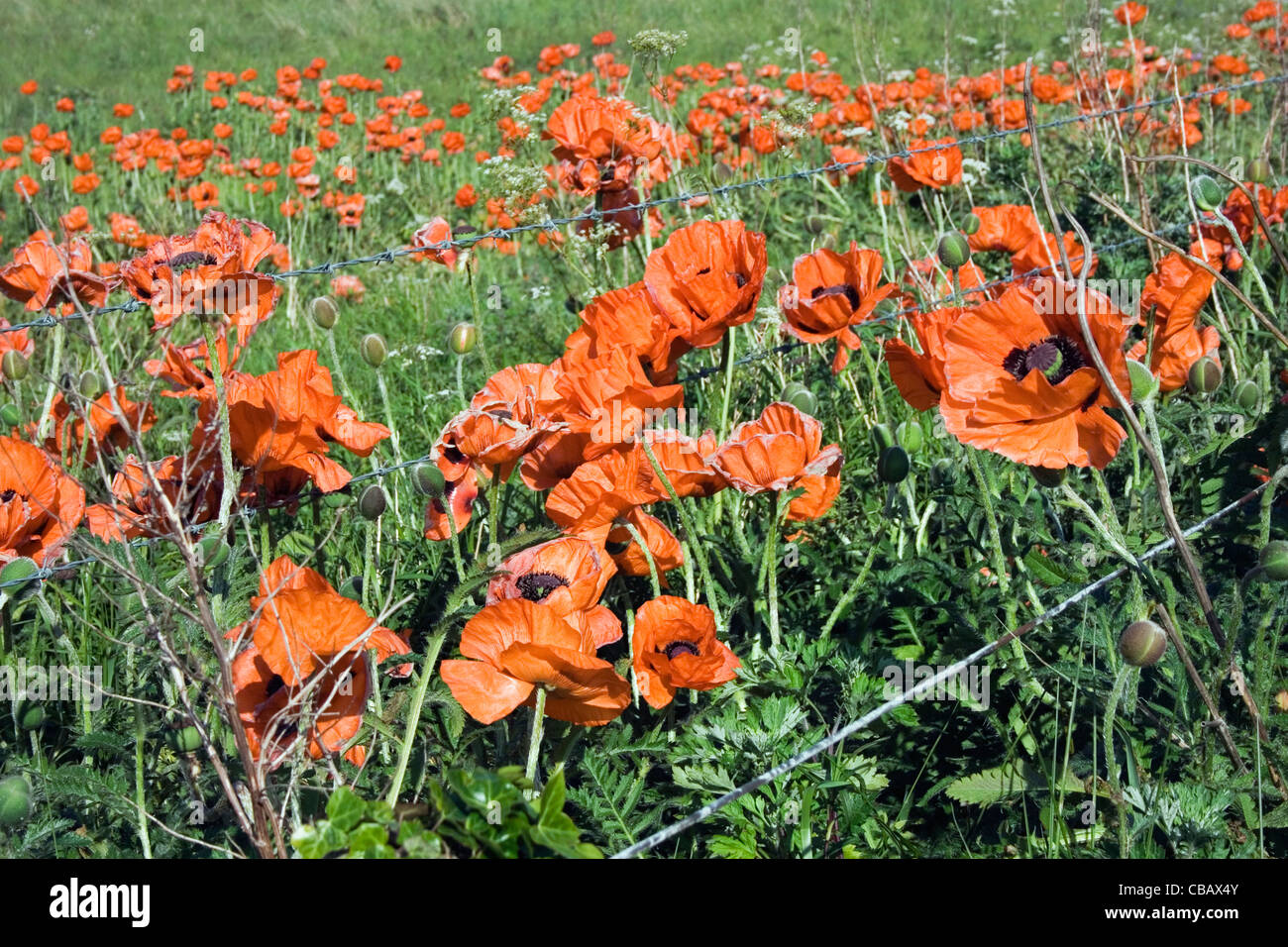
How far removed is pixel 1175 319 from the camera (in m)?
1.93

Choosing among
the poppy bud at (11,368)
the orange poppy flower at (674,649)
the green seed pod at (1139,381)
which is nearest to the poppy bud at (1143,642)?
the green seed pod at (1139,381)

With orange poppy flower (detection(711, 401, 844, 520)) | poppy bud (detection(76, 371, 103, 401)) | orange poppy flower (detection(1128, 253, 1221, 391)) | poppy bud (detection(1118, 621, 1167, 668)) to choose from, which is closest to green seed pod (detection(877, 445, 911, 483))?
orange poppy flower (detection(711, 401, 844, 520))

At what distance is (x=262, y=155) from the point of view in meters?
7.02

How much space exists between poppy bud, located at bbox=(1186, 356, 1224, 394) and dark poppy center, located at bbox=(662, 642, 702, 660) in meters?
1.00

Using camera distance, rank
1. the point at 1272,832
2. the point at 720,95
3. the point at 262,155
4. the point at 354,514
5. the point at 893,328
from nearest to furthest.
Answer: the point at 1272,832 < the point at 354,514 < the point at 893,328 < the point at 720,95 < the point at 262,155

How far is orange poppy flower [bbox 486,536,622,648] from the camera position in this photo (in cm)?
163

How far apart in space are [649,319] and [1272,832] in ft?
3.51

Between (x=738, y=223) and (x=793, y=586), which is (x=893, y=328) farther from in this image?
(x=738, y=223)

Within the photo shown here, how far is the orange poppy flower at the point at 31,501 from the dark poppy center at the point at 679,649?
0.89m

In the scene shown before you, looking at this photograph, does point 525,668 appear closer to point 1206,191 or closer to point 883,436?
point 883,436

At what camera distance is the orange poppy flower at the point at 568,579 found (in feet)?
5.34

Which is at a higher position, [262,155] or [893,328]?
[262,155]

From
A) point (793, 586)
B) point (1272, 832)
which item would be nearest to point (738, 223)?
point (793, 586)

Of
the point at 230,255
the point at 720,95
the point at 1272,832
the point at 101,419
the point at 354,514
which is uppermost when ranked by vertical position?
the point at 720,95
